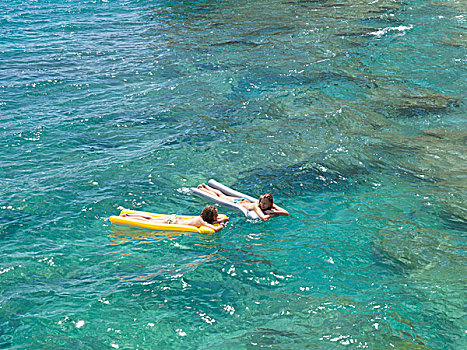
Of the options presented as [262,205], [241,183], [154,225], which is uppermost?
[262,205]

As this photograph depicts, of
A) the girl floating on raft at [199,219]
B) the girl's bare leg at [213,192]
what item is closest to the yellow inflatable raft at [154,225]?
the girl floating on raft at [199,219]

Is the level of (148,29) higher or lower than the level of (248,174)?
higher

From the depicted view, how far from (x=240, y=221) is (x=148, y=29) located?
2087 centimetres

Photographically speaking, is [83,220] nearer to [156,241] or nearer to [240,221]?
[156,241]

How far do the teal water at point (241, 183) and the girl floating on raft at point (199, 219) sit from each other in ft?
0.87

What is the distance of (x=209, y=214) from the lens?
1184cm

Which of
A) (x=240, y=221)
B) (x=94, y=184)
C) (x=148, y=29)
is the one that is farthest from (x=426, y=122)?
(x=148, y=29)

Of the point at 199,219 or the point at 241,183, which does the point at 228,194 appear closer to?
the point at 241,183

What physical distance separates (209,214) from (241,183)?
2.60 m

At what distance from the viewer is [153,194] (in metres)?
13.8

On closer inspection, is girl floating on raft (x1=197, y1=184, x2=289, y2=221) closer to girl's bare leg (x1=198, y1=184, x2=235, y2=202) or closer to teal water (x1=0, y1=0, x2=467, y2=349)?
girl's bare leg (x1=198, y1=184, x2=235, y2=202)

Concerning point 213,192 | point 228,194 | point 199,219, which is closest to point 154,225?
point 199,219

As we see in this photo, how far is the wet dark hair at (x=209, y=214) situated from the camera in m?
11.8

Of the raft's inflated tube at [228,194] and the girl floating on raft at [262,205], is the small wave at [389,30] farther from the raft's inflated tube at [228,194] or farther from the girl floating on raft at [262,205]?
the girl floating on raft at [262,205]
